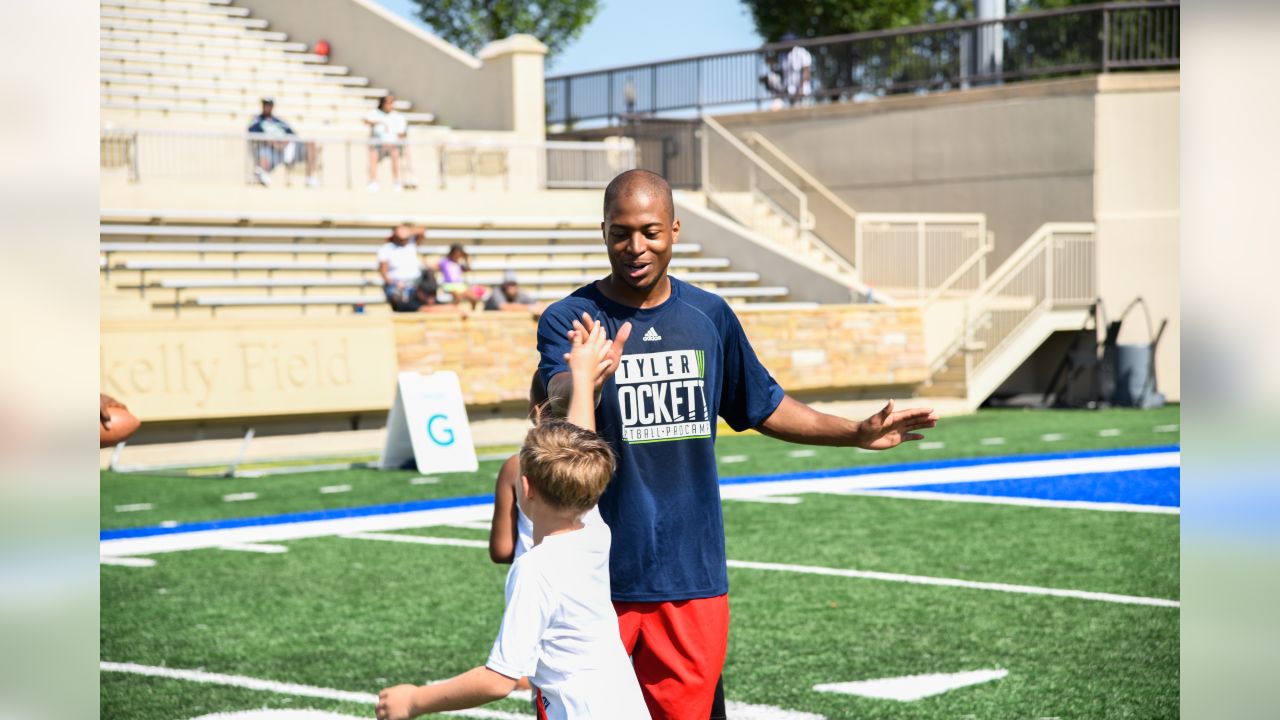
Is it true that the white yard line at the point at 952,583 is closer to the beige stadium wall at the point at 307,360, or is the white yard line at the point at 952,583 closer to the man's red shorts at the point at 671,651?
the man's red shorts at the point at 671,651

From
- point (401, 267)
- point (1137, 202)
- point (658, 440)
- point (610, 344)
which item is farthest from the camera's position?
point (1137, 202)

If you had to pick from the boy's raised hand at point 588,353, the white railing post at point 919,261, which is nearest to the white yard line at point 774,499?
the boy's raised hand at point 588,353

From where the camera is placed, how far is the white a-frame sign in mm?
14070

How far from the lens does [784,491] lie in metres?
12.4

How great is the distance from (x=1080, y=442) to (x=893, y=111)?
37.6 feet

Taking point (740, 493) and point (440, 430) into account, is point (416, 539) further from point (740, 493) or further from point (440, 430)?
point (440, 430)

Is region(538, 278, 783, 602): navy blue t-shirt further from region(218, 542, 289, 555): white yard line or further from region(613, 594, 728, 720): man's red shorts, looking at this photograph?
region(218, 542, 289, 555): white yard line

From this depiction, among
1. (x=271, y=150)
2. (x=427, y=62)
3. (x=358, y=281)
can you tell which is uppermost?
(x=427, y=62)

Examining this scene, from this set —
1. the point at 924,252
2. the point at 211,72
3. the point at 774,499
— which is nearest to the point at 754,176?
the point at 924,252

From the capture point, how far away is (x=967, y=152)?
2561 centimetres

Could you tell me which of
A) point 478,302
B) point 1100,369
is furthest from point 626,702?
point 1100,369

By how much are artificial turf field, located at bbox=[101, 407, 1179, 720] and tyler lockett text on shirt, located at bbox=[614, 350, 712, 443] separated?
2.26 m

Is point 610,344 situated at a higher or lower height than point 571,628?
higher

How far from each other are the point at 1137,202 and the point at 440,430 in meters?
13.9
